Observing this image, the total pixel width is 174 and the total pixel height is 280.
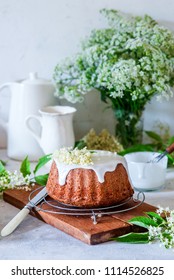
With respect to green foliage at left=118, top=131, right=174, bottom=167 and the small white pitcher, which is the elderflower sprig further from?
the small white pitcher

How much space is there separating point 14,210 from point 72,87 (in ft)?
1.50

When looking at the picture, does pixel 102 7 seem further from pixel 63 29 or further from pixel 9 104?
pixel 9 104

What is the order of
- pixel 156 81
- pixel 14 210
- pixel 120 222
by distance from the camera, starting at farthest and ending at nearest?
pixel 156 81
pixel 14 210
pixel 120 222

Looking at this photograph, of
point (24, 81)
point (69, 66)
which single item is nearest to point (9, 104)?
point (24, 81)

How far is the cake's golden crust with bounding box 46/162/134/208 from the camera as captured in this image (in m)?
1.28

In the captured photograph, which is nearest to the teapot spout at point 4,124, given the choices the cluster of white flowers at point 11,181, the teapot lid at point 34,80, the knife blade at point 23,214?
the teapot lid at point 34,80

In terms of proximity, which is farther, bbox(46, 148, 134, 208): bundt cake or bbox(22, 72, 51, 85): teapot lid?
bbox(22, 72, 51, 85): teapot lid

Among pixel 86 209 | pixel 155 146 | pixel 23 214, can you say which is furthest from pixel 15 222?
pixel 155 146

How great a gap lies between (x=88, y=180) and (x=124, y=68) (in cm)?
40

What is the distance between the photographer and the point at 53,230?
4.10 ft

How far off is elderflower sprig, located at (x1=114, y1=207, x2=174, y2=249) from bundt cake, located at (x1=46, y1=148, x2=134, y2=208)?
89 mm

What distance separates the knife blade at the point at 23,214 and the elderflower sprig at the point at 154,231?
8.2 inches

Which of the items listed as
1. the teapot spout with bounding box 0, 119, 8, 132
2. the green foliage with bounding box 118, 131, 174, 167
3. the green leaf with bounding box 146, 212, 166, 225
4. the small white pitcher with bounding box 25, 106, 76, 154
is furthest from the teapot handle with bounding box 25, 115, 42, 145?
the green leaf with bounding box 146, 212, 166, 225

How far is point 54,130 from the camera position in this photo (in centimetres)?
167
